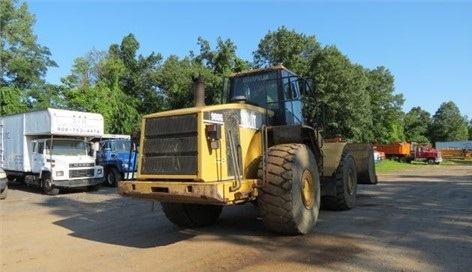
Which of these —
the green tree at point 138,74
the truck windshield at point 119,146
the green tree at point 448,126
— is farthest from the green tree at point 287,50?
the green tree at point 448,126

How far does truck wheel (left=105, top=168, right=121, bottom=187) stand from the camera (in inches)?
848

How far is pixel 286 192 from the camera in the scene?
7.27 metres

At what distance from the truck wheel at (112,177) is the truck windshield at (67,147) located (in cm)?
234

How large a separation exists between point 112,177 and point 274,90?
1447 cm

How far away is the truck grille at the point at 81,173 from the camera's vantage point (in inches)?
729

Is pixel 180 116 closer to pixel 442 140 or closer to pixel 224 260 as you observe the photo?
pixel 224 260

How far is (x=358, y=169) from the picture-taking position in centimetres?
1329

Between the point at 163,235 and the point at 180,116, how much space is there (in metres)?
2.49

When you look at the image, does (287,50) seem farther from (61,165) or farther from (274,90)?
(274,90)

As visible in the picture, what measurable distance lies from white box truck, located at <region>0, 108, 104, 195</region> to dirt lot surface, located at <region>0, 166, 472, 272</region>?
19.4ft

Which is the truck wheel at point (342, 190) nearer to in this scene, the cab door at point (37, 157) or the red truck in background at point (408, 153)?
the cab door at point (37, 157)

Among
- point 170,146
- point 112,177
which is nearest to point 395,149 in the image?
point 112,177

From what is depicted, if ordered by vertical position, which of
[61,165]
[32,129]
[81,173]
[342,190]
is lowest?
[342,190]

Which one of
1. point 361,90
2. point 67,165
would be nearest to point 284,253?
point 67,165
